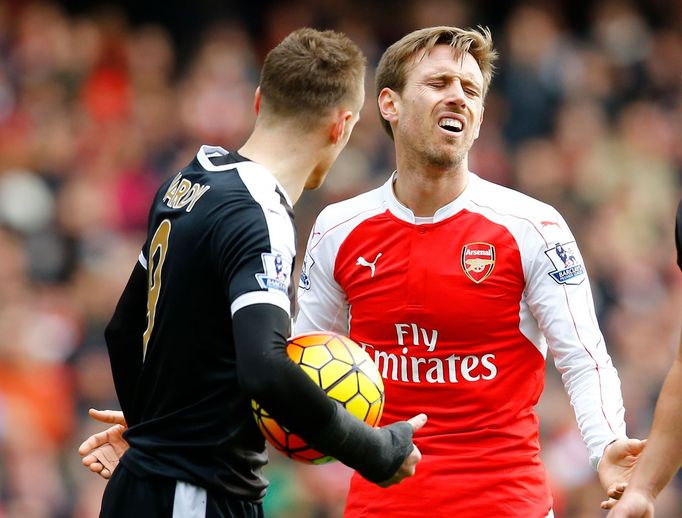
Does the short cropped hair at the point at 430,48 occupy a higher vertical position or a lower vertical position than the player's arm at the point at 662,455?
higher

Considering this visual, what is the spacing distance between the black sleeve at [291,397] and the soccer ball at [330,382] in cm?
19

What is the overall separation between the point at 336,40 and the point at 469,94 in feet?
2.78

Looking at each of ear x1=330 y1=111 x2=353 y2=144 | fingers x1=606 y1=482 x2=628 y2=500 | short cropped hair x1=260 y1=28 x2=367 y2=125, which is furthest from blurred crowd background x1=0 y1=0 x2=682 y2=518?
short cropped hair x1=260 y1=28 x2=367 y2=125

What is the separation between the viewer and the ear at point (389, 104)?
5.27m

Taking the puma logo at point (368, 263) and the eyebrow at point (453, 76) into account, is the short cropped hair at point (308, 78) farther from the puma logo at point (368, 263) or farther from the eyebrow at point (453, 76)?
the puma logo at point (368, 263)

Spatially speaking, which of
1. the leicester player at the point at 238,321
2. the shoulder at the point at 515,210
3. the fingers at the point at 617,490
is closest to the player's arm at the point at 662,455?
the fingers at the point at 617,490

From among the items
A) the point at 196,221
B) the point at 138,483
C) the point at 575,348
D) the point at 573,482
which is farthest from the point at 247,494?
the point at 573,482

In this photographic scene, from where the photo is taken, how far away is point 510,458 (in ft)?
15.9

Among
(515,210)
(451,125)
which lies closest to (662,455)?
(515,210)

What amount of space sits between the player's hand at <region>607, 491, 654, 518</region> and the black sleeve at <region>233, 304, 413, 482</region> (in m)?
0.74

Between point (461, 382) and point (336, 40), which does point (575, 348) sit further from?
point (336, 40)

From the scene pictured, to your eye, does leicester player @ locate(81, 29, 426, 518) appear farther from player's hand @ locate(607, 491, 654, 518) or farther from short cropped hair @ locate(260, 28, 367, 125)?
player's hand @ locate(607, 491, 654, 518)

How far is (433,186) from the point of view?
5.10m

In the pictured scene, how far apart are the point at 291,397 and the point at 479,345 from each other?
130cm
